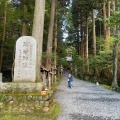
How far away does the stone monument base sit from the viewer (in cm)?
711

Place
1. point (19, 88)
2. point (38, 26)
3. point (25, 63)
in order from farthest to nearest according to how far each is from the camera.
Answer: point (38, 26)
point (25, 63)
point (19, 88)

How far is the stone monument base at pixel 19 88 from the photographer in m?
7.11

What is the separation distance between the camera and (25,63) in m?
7.44

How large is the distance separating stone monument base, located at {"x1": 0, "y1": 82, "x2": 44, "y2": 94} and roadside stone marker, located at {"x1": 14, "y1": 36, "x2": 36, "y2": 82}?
0.27m

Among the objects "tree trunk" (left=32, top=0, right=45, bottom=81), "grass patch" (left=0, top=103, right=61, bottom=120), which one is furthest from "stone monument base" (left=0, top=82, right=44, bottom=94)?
"tree trunk" (left=32, top=0, right=45, bottom=81)

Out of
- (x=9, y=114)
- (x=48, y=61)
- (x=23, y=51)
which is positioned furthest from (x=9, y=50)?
(x=9, y=114)

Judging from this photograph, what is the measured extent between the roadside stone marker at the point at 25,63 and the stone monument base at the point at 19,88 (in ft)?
0.88

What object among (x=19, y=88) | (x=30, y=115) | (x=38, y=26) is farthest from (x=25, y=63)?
(x=38, y=26)

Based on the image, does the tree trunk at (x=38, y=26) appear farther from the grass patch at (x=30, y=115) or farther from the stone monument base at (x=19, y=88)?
the grass patch at (x=30, y=115)

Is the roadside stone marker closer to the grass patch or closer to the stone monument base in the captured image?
the stone monument base

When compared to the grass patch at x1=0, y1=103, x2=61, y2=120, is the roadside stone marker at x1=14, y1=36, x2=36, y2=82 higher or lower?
higher

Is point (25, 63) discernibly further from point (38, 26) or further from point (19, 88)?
point (38, 26)

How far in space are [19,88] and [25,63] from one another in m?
0.90

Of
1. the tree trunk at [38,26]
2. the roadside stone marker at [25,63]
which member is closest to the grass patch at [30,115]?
the roadside stone marker at [25,63]
